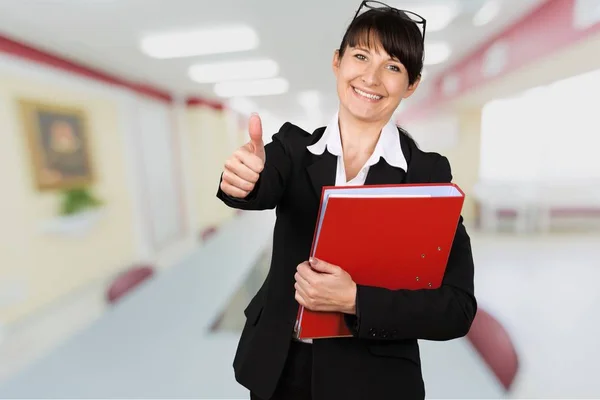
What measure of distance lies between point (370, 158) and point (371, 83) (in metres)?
0.14

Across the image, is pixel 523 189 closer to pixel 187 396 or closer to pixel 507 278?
pixel 507 278

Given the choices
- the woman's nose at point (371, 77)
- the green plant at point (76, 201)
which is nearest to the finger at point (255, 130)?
the woman's nose at point (371, 77)

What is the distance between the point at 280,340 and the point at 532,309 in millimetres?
2512

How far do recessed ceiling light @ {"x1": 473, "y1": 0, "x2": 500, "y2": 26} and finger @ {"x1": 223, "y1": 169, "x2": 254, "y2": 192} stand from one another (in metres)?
2.18

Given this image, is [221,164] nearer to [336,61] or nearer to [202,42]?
[202,42]

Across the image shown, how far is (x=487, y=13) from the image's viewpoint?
2109 millimetres

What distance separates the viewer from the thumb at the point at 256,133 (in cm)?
57

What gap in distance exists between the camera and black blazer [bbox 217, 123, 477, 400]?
0.59 metres

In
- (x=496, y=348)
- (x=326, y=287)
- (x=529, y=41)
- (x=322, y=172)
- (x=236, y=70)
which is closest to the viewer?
(x=326, y=287)

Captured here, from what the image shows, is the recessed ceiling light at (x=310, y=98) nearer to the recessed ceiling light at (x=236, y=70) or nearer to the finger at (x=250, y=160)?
the recessed ceiling light at (x=236, y=70)

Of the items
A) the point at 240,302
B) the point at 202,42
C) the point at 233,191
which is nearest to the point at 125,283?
the point at 240,302

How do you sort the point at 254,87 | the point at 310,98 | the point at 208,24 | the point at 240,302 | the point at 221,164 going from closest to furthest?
1. the point at 221,164
2. the point at 208,24
3. the point at 240,302
4. the point at 254,87
5. the point at 310,98

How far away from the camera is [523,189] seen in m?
3.52

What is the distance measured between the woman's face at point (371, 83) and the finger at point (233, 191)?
28cm
